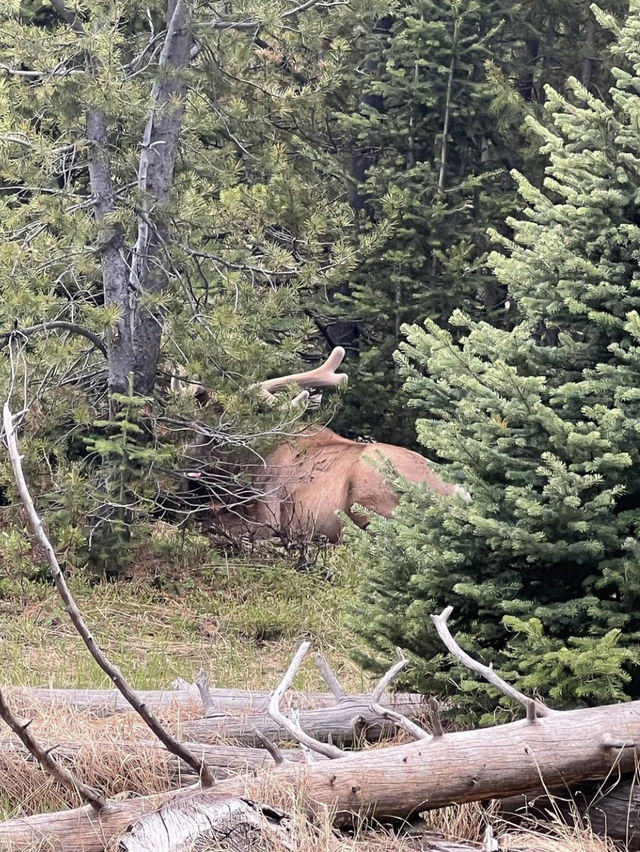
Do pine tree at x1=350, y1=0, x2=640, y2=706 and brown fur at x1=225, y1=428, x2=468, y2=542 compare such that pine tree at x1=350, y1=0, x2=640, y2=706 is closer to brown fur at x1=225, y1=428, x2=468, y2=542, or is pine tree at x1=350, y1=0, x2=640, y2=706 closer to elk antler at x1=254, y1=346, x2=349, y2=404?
brown fur at x1=225, y1=428, x2=468, y2=542

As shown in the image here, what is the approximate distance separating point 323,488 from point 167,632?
9.30ft

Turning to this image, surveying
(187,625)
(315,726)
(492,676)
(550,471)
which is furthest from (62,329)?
(492,676)

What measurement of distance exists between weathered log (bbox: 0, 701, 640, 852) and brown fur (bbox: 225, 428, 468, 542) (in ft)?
17.9

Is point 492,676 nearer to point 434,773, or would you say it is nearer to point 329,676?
point 434,773

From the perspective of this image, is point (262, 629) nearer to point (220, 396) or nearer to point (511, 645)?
point (220, 396)

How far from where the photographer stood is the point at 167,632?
758cm

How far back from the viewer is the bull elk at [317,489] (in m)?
9.66

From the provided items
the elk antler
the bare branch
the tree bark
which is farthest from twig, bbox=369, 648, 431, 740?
the elk antler

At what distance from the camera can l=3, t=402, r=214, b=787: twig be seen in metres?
3.26

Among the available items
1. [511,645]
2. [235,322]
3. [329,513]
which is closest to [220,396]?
[235,322]

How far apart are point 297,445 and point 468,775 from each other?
17.6ft

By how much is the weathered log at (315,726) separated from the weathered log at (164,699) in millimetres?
124

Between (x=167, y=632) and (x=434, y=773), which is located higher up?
(x=434, y=773)

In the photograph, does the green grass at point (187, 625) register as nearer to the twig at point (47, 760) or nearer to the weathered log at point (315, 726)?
the weathered log at point (315, 726)
